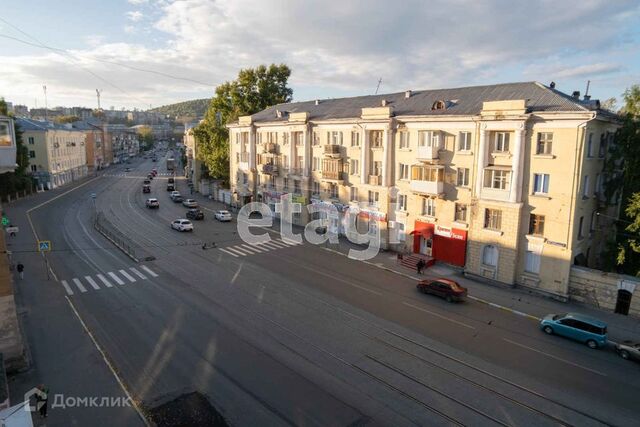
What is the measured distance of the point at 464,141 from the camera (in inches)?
1236

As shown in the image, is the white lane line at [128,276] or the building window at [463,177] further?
the building window at [463,177]

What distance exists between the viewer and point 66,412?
14547 mm

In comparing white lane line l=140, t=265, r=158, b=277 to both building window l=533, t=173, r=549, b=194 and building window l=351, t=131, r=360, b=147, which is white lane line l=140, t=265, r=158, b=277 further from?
building window l=533, t=173, r=549, b=194

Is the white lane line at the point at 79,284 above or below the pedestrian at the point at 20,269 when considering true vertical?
below

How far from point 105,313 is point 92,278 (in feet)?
24.6

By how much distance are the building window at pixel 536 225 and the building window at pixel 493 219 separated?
2041 mm

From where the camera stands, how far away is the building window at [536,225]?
1098 inches

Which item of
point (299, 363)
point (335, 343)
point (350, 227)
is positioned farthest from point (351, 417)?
point (350, 227)

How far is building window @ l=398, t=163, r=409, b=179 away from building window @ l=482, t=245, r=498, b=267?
370 inches

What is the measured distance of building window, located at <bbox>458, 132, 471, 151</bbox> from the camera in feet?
102

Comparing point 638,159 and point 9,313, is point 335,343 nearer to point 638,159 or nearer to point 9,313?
point 9,313

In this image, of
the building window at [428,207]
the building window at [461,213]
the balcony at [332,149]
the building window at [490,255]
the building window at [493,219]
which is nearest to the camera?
the building window at [493,219]

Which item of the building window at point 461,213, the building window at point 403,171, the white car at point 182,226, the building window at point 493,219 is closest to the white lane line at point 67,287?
the white car at point 182,226

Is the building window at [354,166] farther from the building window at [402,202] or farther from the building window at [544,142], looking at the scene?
the building window at [544,142]
